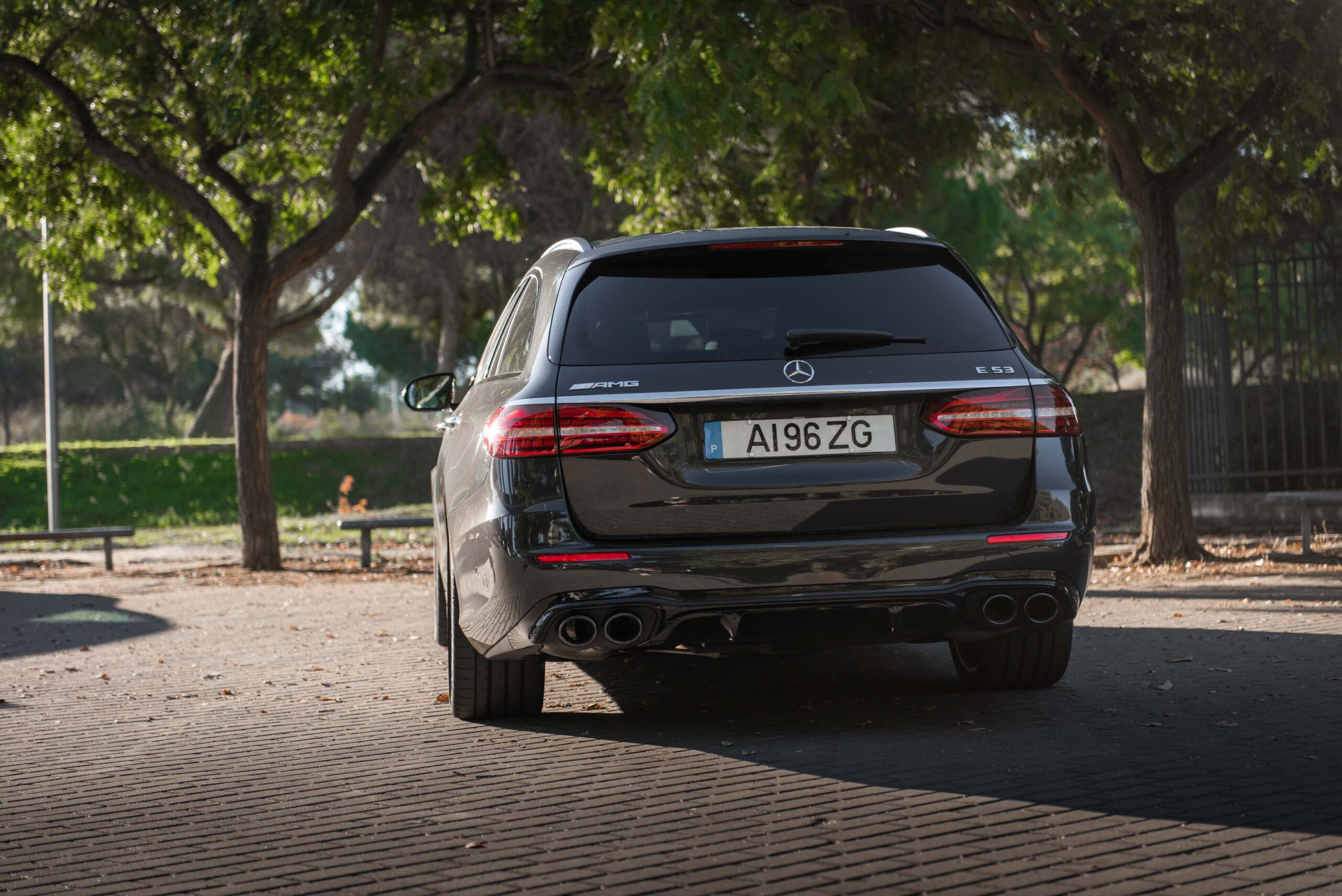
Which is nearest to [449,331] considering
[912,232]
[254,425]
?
[254,425]

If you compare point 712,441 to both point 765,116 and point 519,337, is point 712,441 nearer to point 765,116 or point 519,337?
point 519,337

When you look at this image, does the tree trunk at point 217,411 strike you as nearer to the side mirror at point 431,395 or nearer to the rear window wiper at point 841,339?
the side mirror at point 431,395

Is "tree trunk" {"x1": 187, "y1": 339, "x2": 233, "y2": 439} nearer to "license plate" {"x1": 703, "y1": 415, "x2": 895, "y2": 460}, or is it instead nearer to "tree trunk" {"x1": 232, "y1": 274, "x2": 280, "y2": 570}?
"tree trunk" {"x1": 232, "y1": 274, "x2": 280, "y2": 570}

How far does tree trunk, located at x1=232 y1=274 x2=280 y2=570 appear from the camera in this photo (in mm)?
15914

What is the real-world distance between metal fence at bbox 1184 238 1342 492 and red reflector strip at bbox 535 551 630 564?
1191cm

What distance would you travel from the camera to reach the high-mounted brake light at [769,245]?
534 centimetres

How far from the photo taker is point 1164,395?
12.4 meters

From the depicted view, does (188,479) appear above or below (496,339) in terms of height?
below

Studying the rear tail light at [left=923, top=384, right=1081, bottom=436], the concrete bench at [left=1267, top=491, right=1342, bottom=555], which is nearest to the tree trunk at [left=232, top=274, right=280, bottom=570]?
the concrete bench at [left=1267, top=491, right=1342, bottom=555]

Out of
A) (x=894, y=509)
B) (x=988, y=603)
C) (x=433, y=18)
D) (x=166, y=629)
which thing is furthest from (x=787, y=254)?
(x=433, y=18)

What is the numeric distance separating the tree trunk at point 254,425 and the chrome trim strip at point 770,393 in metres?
11.3

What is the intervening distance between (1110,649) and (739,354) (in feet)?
11.3

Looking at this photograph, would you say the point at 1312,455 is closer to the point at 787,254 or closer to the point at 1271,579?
the point at 1271,579

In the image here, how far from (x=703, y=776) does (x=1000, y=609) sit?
45.7 inches
